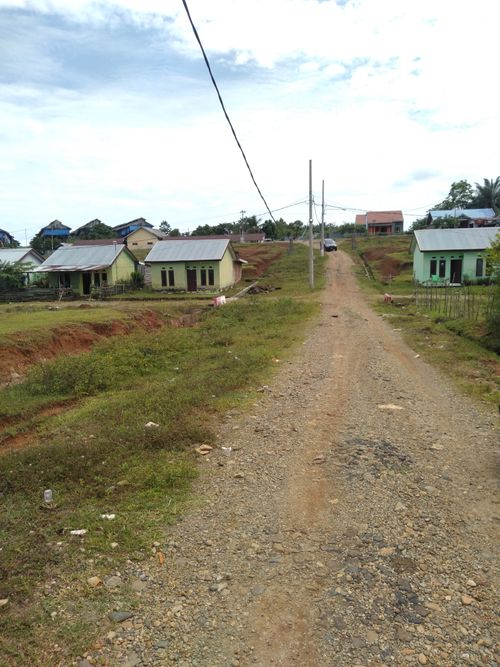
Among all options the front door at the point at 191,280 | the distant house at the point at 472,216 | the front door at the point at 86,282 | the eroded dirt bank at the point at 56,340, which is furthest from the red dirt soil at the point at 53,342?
the distant house at the point at 472,216

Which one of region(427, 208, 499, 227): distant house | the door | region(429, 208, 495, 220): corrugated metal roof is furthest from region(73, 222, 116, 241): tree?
the door

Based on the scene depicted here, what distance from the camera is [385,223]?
3533 inches

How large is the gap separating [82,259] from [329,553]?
4135 centimetres

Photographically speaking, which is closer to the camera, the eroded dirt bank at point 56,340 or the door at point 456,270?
the eroded dirt bank at point 56,340

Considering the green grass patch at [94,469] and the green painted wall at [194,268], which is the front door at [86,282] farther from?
the green grass patch at [94,469]

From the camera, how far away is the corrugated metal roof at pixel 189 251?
40.3 m

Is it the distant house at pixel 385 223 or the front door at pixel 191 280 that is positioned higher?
the distant house at pixel 385 223

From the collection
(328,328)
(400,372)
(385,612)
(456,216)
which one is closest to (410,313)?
(328,328)

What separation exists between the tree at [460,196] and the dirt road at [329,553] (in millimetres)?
77421

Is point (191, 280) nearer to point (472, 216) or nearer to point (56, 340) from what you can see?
point (56, 340)

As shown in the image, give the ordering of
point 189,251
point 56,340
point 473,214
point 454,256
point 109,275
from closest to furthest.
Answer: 1. point 56,340
2. point 454,256
3. point 109,275
4. point 189,251
5. point 473,214

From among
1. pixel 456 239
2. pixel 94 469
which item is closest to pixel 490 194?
pixel 456 239

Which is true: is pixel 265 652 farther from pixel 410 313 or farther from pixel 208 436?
pixel 410 313

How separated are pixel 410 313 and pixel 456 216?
4743 centimetres
